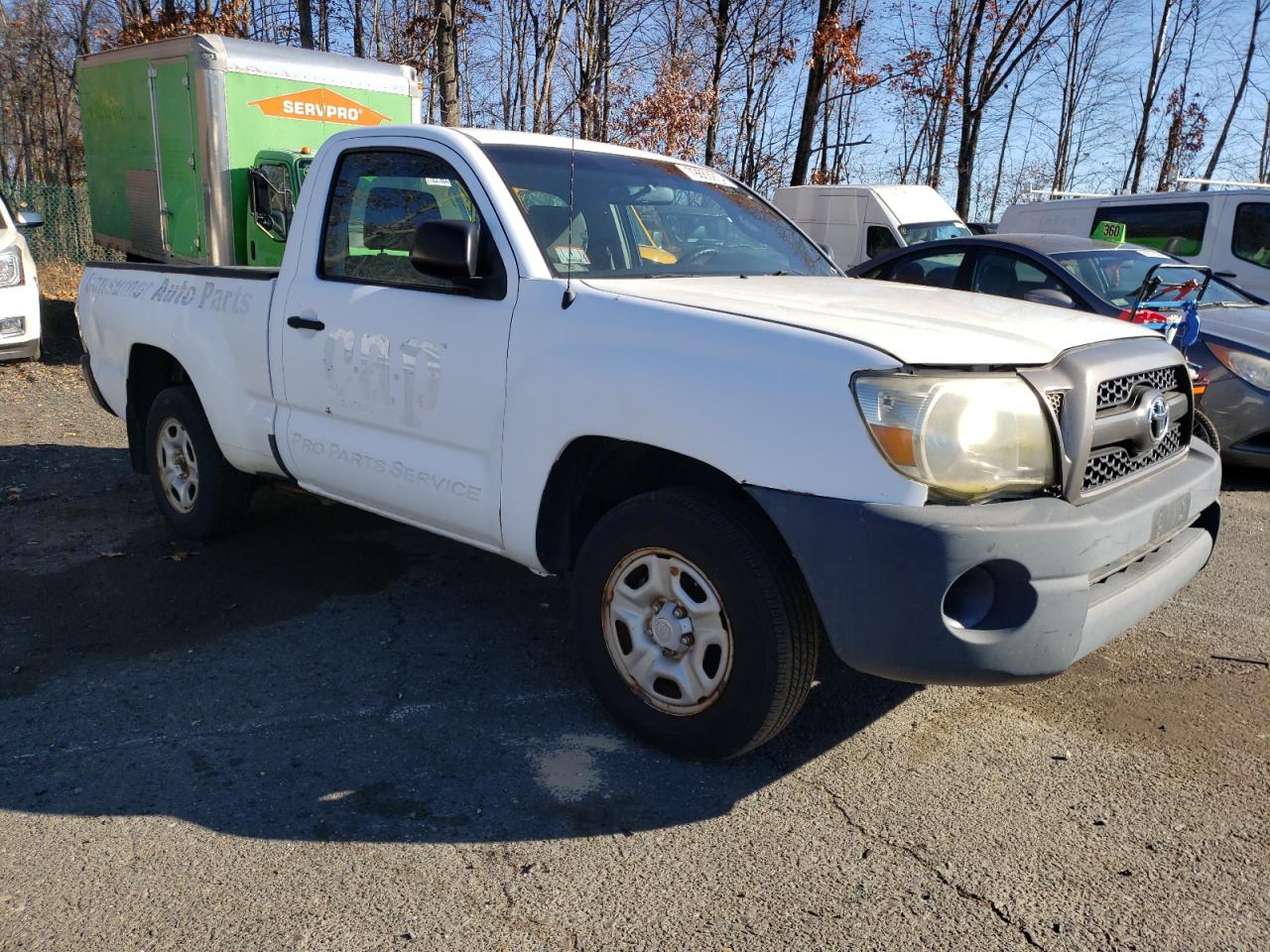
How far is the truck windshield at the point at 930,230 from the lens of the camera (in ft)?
50.5

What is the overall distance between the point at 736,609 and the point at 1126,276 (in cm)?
565

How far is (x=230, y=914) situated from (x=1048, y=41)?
88.4ft

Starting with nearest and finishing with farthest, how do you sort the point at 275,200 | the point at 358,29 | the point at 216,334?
the point at 216,334 < the point at 275,200 < the point at 358,29

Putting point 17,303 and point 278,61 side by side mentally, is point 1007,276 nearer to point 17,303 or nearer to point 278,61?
point 278,61

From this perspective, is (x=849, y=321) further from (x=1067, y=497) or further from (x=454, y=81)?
(x=454, y=81)

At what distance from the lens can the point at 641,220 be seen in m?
4.04

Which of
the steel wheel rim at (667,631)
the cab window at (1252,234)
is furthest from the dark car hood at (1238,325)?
the steel wheel rim at (667,631)

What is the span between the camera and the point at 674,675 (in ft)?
10.5

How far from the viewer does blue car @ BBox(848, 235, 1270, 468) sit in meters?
6.85

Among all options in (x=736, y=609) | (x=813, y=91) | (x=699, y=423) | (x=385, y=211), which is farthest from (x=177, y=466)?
(x=813, y=91)

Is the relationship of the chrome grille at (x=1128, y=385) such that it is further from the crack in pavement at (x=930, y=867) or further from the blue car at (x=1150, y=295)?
the blue car at (x=1150, y=295)

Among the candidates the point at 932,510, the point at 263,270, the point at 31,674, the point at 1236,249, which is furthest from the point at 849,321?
the point at 1236,249

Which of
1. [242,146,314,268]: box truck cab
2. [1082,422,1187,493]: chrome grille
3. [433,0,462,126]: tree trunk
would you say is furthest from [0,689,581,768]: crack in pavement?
[433,0,462,126]: tree trunk

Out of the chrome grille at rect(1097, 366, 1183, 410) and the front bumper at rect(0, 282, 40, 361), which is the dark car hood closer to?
the chrome grille at rect(1097, 366, 1183, 410)
